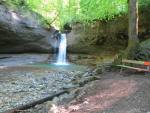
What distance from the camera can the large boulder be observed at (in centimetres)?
1998

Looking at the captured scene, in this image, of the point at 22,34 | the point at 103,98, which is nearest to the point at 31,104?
the point at 103,98

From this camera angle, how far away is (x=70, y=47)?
2219 cm

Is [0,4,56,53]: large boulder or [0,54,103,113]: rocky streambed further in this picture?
[0,4,56,53]: large boulder

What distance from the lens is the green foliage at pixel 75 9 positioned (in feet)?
61.2

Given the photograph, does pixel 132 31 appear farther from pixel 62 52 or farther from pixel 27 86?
pixel 62 52

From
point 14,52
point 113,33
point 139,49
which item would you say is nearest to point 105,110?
point 139,49

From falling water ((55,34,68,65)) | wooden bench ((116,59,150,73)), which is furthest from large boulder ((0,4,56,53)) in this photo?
wooden bench ((116,59,150,73))

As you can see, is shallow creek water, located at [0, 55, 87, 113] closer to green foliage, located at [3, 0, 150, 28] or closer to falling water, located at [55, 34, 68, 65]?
falling water, located at [55, 34, 68, 65]

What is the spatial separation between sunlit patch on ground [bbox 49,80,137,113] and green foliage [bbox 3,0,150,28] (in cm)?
873

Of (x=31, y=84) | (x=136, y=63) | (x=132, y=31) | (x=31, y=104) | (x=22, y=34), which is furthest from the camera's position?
(x=22, y=34)

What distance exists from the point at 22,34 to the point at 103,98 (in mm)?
13978

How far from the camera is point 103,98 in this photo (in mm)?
8219

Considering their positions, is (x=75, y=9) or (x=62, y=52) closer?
(x=62, y=52)

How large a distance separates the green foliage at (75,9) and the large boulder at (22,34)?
53.1 inches
